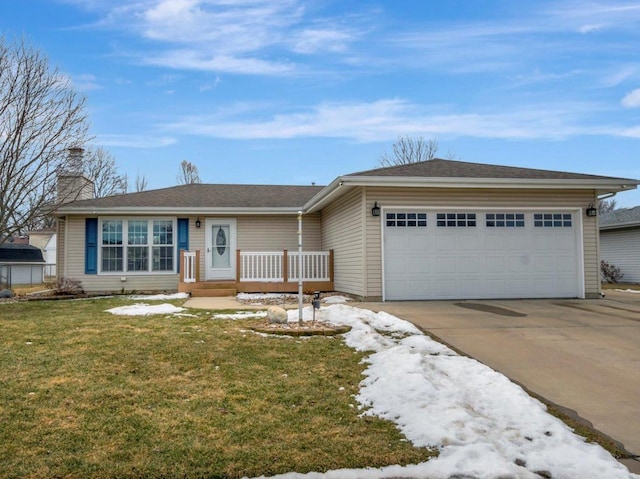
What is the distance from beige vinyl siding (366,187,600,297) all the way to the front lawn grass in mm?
4233

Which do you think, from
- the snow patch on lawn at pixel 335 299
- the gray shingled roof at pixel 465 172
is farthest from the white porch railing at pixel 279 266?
the gray shingled roof at pixel 465 172

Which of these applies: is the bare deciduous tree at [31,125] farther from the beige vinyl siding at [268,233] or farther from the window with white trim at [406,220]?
the window with white trim at [406,220]

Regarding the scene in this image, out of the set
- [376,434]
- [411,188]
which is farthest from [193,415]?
[411,188]

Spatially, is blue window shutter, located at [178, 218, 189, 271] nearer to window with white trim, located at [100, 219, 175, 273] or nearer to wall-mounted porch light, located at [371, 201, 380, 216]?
window with white trim, located at [100, 219, 175, 273]

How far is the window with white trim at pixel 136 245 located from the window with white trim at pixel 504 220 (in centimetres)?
898

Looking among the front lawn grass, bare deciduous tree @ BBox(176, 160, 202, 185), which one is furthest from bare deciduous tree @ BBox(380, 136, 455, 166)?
the front lawn grass

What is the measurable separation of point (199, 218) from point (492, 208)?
27.4 ft

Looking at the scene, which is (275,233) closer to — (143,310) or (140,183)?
(143,310)

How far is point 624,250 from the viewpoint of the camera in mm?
19172

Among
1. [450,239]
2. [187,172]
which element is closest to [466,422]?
[450,239]

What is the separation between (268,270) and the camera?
13008 millimetres

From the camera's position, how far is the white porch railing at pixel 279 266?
1296 cm

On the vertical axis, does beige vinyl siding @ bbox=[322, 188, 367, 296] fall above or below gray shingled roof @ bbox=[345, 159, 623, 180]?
below

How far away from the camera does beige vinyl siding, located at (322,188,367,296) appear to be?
1050 cm
